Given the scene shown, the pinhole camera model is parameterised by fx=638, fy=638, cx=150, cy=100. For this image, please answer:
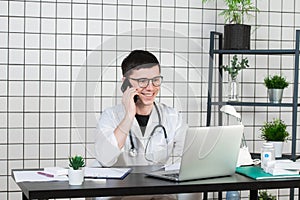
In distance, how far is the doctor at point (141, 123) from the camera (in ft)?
7.04

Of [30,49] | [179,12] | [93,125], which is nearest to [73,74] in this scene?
[30,49]

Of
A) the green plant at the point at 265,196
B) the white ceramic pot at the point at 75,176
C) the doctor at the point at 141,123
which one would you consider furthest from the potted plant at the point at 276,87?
the white ceramic pot at the point at 75,176

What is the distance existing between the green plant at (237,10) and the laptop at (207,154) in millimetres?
1585

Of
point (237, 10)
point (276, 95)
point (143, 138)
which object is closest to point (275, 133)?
point (276, 95)

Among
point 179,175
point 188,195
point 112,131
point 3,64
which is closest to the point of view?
point 179,175

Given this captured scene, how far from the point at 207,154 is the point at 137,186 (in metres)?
0.31

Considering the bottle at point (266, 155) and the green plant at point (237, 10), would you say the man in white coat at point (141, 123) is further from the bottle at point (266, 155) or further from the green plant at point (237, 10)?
the green plant at point (237, 10)

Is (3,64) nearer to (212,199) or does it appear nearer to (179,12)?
(179,12)

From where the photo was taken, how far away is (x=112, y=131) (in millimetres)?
2398

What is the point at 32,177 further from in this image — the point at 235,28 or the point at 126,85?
the point at 235,28

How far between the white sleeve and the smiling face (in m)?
0.20

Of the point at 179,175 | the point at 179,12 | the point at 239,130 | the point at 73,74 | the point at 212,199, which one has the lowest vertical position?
the point at 212,199

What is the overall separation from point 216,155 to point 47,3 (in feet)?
5.65

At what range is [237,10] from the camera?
12.9ft
